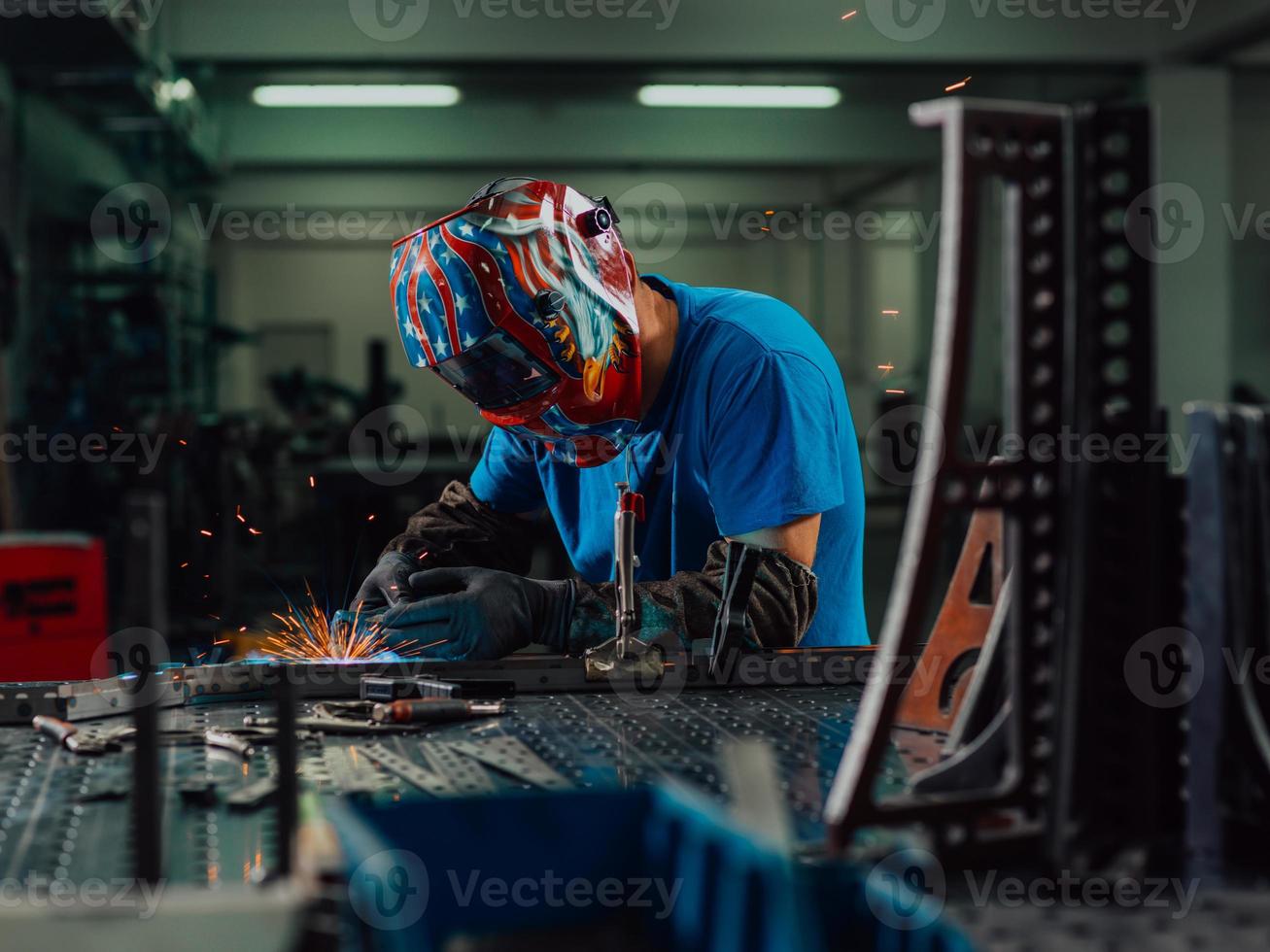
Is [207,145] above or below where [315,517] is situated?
above

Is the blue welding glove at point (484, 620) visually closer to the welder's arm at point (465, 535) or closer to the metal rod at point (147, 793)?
the welder's arm at point (465, 535)

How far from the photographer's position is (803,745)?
1.43 metres

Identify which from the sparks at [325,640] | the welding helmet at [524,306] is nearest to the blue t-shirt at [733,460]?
the welding helmet at [524,306]

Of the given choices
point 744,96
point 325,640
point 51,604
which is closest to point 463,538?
point 325,640

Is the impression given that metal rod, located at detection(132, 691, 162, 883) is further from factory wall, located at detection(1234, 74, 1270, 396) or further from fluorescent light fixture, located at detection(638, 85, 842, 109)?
factory wall, located at detection(1234, 74, 1270, 396)

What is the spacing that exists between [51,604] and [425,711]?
3.09 metres

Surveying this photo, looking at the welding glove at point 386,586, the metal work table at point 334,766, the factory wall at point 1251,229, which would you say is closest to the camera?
the metal work table at point 334,766

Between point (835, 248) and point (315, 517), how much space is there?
3640 mm

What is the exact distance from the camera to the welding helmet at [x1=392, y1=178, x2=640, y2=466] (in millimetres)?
1815

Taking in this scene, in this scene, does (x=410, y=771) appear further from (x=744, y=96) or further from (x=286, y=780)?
(x=744, y=96)

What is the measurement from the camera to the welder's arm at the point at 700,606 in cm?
194

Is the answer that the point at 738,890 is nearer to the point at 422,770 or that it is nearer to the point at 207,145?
the point at 422,770

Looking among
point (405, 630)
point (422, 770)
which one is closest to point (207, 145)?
point (405, 630)

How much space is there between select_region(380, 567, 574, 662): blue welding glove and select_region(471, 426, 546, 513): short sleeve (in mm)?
633
